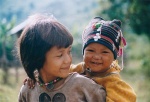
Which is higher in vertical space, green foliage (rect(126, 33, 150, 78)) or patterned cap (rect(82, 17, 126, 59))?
green foliage (rect(126, 33, 150, 78))

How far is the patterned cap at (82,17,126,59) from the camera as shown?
7.01ft

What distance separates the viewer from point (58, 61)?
2033mm

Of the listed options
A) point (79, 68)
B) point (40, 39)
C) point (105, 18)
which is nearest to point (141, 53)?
point (105, 18)

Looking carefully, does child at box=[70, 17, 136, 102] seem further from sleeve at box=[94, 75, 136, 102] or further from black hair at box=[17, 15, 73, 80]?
black hair at box=[17, 15, 73, 80]

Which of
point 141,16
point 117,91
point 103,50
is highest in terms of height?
point 141,16

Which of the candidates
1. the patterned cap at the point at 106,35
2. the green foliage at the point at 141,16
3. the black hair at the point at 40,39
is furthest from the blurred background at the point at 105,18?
the patterned cap at the point at 106,35

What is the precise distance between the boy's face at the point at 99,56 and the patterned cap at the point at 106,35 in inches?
1.1

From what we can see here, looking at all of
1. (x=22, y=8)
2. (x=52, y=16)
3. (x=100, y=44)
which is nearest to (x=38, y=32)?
(x=52, y=16)

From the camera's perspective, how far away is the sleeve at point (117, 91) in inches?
78.4

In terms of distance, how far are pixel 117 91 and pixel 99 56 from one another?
27cm

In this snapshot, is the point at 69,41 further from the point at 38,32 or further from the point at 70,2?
the point at 70,2

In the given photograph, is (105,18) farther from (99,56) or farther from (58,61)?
(58,61)

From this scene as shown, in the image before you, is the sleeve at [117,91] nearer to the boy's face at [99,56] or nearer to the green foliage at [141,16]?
the boy's face at [99,56]

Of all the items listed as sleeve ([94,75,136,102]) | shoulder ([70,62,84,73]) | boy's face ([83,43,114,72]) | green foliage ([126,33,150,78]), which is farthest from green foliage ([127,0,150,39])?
sleeve ([94,75,136,102])
